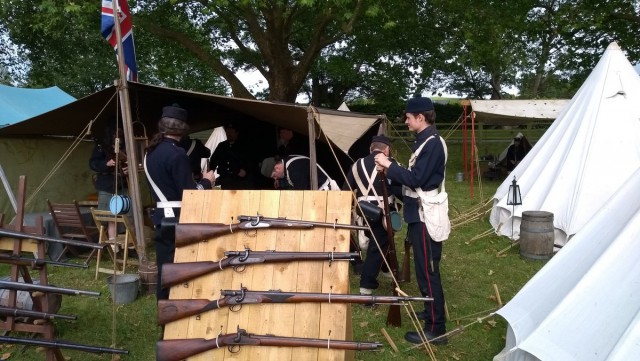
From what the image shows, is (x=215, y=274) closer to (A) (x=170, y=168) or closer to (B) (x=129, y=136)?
(A) (x=170, y=168)

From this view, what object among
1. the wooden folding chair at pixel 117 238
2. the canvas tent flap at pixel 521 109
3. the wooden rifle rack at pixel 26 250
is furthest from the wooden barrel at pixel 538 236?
the canvas tent flap at pixel 521 109

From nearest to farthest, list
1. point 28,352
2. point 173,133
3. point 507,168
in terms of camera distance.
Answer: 1. point 173,133
2. point 28,352
3. point 507,168

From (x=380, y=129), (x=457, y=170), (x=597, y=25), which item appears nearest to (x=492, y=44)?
(x=597, y=25)

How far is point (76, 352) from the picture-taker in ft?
12.6

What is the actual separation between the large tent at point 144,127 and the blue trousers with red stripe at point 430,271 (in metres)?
1.17

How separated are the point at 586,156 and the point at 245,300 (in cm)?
587

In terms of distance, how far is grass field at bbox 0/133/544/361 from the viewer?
3.73m

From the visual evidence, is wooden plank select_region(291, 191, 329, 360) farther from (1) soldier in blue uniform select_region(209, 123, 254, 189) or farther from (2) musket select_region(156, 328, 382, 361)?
(1) soldier in blue uniform select_region(209, 123, 254, 189)

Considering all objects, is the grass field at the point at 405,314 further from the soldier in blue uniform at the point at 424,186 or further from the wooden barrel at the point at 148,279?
the soldier in blue uniform at the point at 424,186

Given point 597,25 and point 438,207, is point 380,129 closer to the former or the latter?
point 438,207

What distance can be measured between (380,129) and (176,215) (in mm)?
3180

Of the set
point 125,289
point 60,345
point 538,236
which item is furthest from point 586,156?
point 60,345

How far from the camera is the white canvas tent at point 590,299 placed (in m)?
2.45

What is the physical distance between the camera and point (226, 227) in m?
2.81
